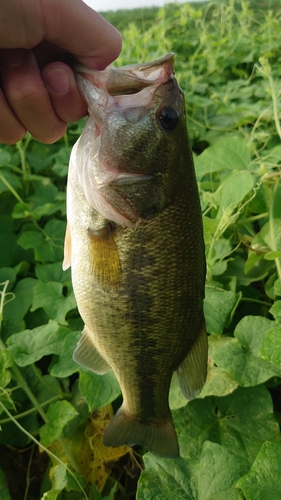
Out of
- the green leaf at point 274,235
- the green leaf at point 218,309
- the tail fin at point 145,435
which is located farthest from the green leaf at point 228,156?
the tail fin at point 145,435

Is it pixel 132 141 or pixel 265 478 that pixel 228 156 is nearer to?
pixel 132 141

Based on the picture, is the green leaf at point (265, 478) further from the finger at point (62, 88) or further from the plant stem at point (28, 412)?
the finger at point (62, 88)

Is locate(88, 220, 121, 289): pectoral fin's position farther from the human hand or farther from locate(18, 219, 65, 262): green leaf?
locate(18, 219, 65, 262): green leaf

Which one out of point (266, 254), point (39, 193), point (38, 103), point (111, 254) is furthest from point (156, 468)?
point (39, 193)

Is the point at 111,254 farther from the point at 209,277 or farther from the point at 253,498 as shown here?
the point at 209,277

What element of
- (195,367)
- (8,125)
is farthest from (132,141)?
(195,367)

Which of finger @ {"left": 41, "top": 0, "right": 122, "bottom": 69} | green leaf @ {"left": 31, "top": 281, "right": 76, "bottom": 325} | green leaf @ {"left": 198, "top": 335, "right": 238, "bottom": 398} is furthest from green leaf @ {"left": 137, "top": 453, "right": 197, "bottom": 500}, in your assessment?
finger @ {"left": 41, "top": 0, "right": 122, "bottom": 69}
